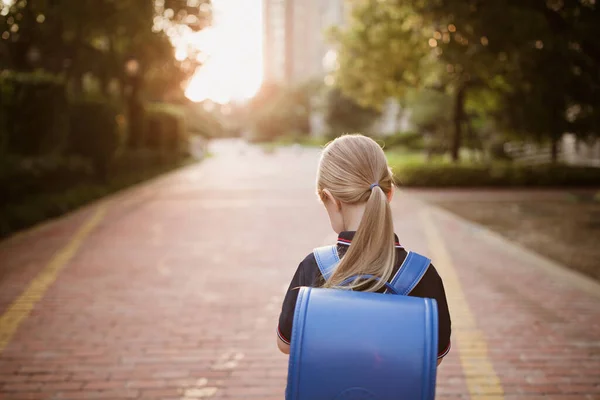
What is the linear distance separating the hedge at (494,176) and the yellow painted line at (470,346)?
11.5m

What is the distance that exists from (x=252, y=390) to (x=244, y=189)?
14084 millimetres

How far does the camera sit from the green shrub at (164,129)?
26141 millimetres

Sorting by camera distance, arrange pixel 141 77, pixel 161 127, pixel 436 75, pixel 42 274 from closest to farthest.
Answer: pixel 42 274, pixel 436 75, pixel 141 77, pixel 161 127

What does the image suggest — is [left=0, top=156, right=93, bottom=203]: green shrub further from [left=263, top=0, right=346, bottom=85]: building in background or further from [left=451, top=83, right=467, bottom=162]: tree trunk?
[left=263, top=0, right=346, bottom=85]: building in background

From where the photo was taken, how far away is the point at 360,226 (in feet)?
5.75

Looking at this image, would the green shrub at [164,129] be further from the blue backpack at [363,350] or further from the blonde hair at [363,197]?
the blue backpack at [363,350]

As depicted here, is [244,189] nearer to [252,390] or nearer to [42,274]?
[42,274]

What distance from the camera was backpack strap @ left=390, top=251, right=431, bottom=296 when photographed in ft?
5.74

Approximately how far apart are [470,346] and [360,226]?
325 centimetres

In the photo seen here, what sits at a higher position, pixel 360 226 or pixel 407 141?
pixel 360 226

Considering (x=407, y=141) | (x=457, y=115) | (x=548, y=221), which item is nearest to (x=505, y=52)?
(x=548, y=221)

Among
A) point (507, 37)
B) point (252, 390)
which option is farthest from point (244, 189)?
point (252, 390)

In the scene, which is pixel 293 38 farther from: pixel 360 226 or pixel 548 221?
pixel 360 226

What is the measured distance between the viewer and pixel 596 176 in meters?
18.7
